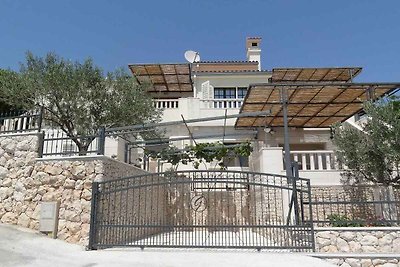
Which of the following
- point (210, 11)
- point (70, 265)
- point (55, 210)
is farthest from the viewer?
point (210, 11)

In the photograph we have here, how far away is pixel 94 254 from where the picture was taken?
7160mm

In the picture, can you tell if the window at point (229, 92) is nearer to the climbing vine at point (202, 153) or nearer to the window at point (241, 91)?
the window at point (241, 91)

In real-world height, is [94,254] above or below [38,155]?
below

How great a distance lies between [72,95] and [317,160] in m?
10.7

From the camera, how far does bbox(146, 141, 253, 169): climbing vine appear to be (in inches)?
588

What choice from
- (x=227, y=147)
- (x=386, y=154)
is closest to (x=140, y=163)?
(x=227, y=147)

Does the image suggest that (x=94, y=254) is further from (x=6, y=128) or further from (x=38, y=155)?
(x=6, y=128)

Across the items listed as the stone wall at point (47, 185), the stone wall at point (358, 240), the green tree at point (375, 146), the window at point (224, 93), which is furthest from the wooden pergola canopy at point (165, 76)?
the stone wall at point (358, 240)

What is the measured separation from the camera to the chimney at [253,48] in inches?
969

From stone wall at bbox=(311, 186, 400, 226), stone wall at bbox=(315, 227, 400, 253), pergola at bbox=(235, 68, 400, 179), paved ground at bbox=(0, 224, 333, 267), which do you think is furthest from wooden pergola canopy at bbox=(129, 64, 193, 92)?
stone wall at bbox=(315, 227, 400, 253)

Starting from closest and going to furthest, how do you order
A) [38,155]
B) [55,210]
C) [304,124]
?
[55,210] → [38,155] → [304,124]

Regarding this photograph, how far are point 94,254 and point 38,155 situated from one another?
3.76 metres

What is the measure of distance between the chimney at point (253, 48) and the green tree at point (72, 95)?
13581 millimetres

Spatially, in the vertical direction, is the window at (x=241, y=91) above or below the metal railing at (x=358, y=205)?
above
